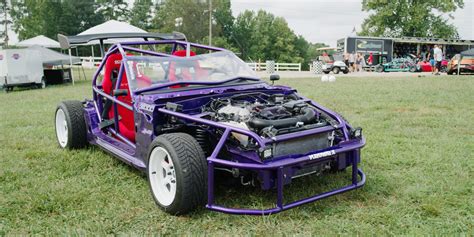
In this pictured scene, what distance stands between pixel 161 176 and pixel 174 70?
4.48ft

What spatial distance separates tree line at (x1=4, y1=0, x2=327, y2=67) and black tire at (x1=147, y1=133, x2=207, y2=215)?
5250cm

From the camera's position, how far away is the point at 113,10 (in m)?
65.6

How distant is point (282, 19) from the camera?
234 ft

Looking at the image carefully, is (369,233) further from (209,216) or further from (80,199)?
(80,199)

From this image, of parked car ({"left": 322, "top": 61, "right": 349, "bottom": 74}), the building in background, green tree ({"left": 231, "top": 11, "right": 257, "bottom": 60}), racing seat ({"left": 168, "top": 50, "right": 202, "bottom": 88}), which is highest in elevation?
green tree ({"left": 231, "top": 11, "right": 257, "bottom": 60})

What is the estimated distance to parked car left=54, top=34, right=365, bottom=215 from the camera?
10.6ft

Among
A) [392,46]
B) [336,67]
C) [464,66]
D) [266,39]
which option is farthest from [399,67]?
[266,39]

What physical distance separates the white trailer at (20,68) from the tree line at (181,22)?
131 ft

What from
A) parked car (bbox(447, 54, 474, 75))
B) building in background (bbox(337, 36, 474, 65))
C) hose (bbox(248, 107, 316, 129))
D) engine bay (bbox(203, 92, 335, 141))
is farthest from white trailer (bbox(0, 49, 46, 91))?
building in background (bbox(337, 36, 474, 65))

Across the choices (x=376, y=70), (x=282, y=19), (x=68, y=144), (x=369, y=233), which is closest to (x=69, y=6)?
(x=282, y=19)

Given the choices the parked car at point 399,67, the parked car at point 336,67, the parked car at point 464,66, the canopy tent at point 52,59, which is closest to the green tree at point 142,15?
the parked car at point 399,67

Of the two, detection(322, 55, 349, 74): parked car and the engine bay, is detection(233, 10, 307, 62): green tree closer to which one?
detection(322, 55, 349, 74): parked car

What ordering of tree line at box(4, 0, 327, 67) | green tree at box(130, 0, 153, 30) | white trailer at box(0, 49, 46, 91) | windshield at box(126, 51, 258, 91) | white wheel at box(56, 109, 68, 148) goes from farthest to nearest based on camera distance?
green tree at box(130, 0, 153, 30) → tree line at box(4, 0, 327, 67) → white trailer at box(0, 49, 46, 91) → white wheel at box(56, 109, 68, 148) → windshield at box(126, 51, 258, 91)

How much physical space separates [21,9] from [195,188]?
7129 centimetres
